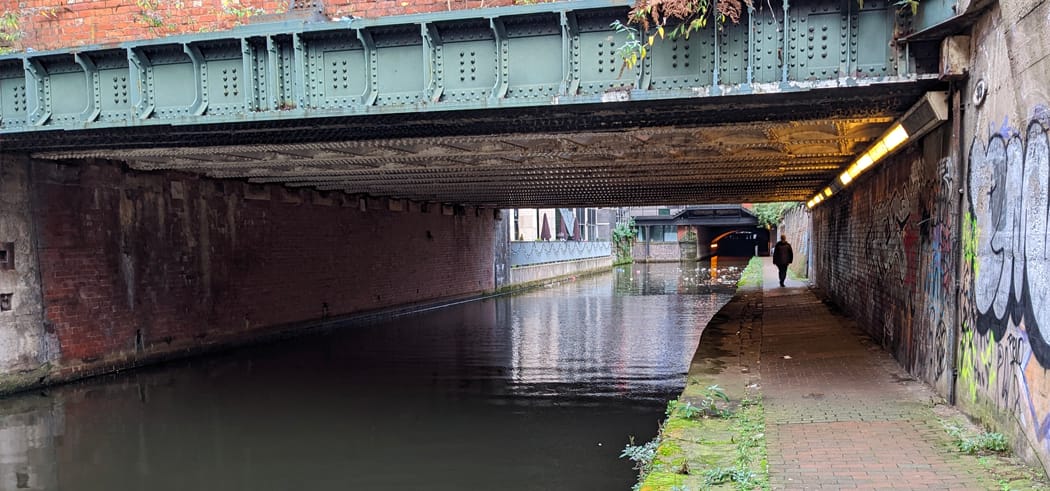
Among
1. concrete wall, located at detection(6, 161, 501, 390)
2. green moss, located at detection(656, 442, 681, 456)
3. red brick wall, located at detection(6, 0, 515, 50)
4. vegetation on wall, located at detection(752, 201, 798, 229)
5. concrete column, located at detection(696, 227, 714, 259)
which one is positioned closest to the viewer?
green moss, located at detection(656, 442, 681, 456)

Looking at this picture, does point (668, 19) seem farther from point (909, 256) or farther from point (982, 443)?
point (982, 443)

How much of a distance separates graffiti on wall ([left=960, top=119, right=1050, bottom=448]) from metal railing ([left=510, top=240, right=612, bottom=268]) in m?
26.2

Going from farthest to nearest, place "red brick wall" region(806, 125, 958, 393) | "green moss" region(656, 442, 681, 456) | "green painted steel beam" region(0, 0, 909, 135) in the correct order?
"green painted steel beam" region(0, 0, 909, 135) → "red brick wall" region(806, 125, 958, 393) → "green moss" region(656, 442, 681, 456)

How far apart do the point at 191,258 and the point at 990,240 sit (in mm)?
13621

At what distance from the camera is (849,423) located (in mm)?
6145

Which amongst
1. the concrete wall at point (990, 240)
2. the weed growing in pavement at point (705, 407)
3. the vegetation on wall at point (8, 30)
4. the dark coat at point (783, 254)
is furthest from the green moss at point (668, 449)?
the dark coat at point (783, 254)

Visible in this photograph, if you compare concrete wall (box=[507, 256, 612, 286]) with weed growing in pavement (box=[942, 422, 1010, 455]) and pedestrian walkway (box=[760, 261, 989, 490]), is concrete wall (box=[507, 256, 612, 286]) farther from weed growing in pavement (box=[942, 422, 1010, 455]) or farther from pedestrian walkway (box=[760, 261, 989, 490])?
weed growing in pavement (box=[942, 422, 1010, 455])

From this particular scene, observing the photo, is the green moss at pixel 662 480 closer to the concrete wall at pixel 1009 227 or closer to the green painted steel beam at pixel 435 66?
the concrete wall at pixel 1009 227

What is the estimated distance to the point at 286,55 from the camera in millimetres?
8344

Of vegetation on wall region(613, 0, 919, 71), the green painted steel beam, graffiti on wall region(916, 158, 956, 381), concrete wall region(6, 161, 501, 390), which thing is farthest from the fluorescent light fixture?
concrete wall region(6, 161, 501, 390)

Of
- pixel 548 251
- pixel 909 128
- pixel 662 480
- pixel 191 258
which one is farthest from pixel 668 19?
pixel 548 251

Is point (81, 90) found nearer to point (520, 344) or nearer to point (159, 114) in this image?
point (159, 114)

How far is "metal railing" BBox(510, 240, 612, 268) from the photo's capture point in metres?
32.6

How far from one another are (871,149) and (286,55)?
28.7ft
